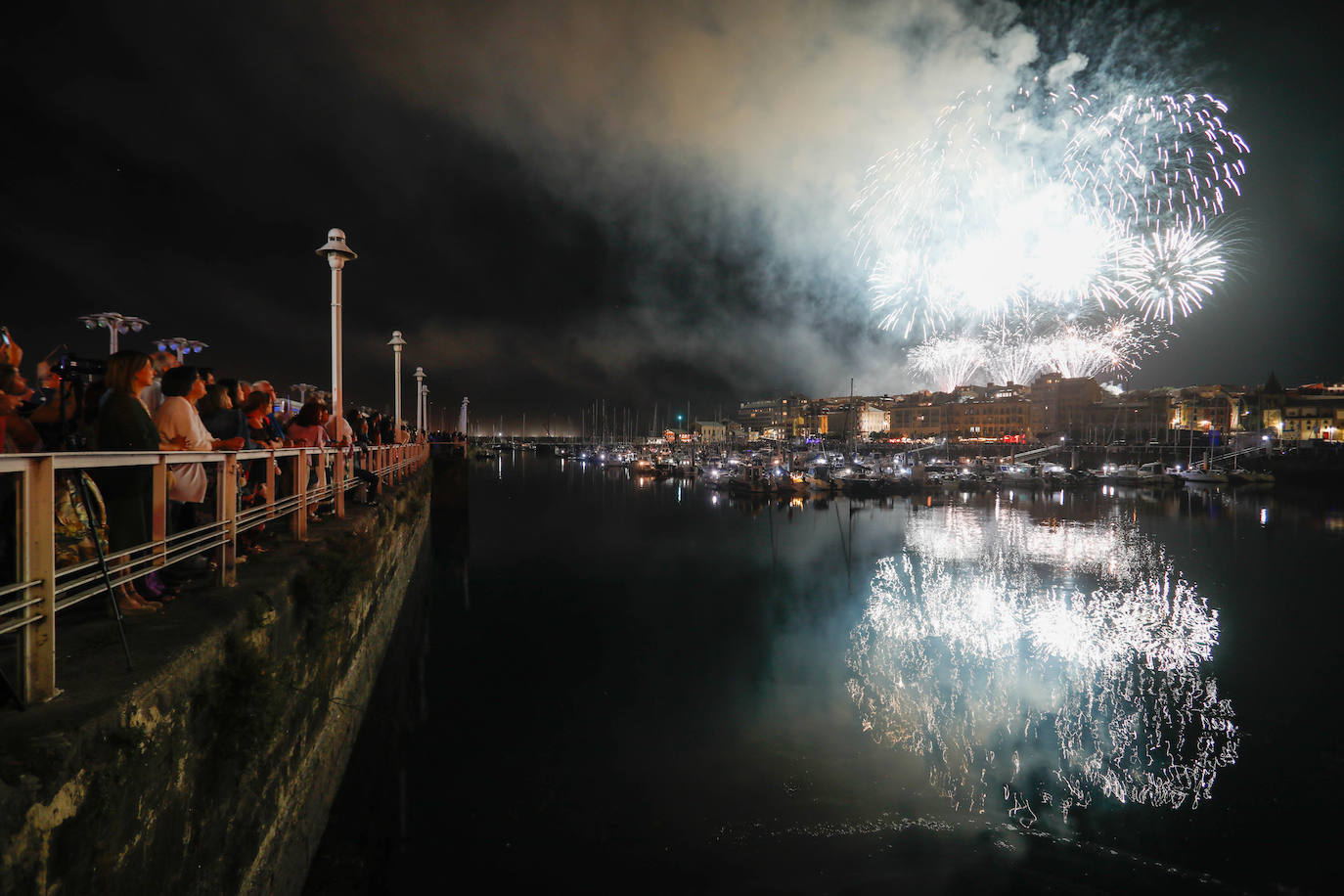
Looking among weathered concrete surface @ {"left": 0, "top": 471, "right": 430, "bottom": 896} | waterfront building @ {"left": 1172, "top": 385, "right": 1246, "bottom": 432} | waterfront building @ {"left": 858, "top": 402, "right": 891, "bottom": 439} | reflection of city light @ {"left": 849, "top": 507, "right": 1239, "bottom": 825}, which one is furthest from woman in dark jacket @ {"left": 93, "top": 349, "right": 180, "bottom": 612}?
waterfront building @ {"left": 858, "top": 402, "right": 891, "bottom": 439}

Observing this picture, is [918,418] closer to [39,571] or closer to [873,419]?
[873,419]

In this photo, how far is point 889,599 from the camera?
19359mm

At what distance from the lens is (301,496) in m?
6.59

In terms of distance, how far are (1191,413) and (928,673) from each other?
120200 mm

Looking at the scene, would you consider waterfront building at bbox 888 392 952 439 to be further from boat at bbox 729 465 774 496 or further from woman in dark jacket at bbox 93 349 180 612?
woman in dark jacket at bbox 93 349 180 612

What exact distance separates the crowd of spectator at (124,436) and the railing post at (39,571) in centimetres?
17

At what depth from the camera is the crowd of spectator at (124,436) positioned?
367cm

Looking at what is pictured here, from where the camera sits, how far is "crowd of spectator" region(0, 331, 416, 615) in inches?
144

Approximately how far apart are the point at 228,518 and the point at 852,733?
9.82 metres

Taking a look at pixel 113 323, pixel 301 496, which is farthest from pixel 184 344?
pixel 301 496

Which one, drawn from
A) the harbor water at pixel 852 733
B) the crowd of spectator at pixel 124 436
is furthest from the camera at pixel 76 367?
the harbor water at pixel 852 733

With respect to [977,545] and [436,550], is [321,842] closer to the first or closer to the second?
[436,550]

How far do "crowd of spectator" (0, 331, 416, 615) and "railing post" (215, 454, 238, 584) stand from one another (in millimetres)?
258

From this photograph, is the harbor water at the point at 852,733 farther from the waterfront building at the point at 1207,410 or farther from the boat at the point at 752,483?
the waterfront building at the point at 1207,410
